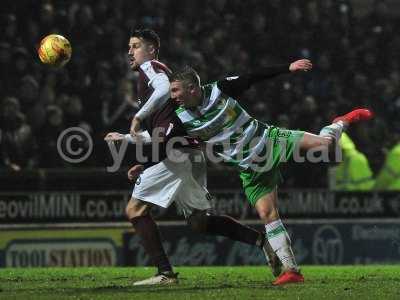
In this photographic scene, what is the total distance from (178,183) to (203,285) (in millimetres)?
1013

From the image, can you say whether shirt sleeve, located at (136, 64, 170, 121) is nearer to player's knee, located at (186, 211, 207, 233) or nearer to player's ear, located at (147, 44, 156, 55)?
player's ear, located at (147, 44, 156, 55)

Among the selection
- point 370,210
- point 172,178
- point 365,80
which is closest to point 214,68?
point 365,80

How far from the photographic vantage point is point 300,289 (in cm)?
852

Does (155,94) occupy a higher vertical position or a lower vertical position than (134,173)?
higher

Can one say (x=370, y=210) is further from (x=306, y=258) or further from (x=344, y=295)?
(x=344, y=295)

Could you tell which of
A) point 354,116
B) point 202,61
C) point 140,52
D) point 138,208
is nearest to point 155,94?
point 140,52

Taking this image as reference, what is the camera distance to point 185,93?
8984 millimetres

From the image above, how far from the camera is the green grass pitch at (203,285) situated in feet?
26.7

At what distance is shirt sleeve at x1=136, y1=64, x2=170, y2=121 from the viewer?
9195 mm

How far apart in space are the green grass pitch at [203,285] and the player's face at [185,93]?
5.21 ft

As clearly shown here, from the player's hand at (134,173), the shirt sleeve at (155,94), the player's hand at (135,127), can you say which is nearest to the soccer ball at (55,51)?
the shirt sleeve at (155,94)

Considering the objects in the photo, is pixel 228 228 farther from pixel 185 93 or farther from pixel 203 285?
pixel 185 93

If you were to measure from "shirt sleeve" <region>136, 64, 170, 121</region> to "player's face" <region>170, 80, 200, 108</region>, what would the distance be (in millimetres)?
253

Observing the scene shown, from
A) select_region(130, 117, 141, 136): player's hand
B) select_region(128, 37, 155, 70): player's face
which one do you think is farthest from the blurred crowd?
select_region(130, 117, 141, 136): player's hand
